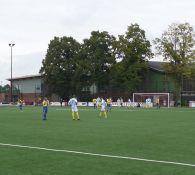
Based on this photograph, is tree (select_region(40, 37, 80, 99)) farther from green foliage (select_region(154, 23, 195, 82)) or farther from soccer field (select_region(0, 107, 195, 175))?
soccer field (select_region(0, 107, 195, 175))

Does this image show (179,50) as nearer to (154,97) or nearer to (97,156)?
(154,97)

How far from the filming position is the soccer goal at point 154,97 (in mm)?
76088

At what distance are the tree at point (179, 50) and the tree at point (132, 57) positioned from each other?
12.0 ft

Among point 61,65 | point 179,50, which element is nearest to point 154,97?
point 179,50

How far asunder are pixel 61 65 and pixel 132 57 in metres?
15.5

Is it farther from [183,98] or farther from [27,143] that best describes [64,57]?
[27,143]

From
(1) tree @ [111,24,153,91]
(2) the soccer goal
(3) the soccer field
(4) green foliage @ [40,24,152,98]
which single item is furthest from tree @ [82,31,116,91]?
(3) the soccer field

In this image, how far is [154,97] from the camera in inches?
3034

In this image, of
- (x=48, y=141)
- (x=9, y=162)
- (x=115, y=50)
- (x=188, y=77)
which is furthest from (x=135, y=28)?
Result: (x=9, y=162)

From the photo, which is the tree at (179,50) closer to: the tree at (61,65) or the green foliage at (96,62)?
the green foliage at (96,62)

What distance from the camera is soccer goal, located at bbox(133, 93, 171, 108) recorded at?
2996 inches

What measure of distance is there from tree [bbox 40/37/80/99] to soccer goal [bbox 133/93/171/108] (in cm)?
1392

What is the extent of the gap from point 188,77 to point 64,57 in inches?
1009

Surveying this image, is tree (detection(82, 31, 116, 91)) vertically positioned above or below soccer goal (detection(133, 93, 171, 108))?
above
